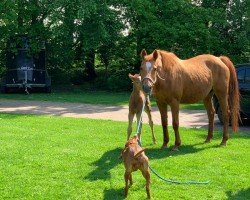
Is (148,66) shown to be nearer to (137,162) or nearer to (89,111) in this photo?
(137,162)

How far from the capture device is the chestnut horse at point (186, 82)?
8971 mm

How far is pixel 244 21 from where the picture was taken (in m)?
25.4

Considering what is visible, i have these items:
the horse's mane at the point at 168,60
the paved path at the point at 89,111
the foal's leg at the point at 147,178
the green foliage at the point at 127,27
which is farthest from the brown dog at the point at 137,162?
the green foliage at the point at 127,27

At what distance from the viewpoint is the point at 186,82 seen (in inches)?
400

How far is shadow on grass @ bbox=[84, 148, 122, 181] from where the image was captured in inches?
295

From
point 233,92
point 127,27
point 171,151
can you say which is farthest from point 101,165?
point 127,27

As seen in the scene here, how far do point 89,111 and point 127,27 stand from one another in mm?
9834

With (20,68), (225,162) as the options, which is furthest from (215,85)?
(20,68)

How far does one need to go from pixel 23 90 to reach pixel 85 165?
18.0 meters

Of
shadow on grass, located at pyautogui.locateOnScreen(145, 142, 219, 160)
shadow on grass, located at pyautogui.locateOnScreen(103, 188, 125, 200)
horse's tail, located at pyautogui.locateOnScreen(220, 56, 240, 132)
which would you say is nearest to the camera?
shadow on grass, located at pyautogui.locateOnScreen(103, 188, 125, 200)

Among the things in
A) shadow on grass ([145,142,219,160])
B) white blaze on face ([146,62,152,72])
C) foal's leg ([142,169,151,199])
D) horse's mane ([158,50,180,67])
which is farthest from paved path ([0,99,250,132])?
foal's leg ([142,169,151,199])

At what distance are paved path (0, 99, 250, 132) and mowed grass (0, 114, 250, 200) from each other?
2563mm

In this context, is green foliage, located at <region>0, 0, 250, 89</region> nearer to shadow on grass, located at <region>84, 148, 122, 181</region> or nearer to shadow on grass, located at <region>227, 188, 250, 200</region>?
shadow on grass, located at <region>84, 148, 122, 181</region>

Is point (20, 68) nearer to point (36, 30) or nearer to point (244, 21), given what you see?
point (36, 30)
